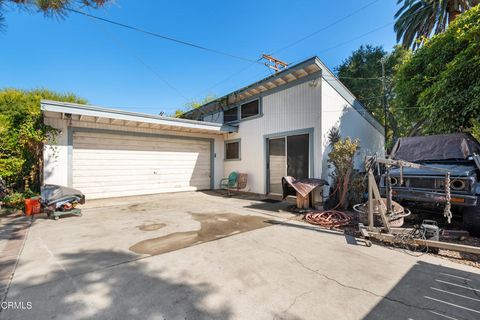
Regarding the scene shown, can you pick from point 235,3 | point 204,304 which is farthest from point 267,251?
point 235,3

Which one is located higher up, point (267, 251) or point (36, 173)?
point (36, 173)

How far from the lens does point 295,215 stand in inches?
201

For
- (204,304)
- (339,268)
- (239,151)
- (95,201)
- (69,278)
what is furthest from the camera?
(239,151)

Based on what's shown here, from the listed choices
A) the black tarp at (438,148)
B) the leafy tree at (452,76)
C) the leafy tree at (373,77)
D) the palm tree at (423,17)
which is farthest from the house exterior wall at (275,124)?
the leafy tree at (373,77)

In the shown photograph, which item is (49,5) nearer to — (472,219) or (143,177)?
(143,177)

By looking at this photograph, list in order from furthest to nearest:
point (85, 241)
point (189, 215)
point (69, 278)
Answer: point (189, 215), point (85, 241), point (69, 278)

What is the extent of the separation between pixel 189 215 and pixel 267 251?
2609 millimetres

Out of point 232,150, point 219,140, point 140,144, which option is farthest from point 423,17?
point 140,144

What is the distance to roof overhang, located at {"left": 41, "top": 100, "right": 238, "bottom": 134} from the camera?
548 cm

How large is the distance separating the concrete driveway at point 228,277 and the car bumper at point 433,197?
1080 millimetres

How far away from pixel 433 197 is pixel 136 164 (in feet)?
27.0

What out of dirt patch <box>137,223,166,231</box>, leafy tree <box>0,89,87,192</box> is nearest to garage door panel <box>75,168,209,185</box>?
leafy tree <box>0,89,87,192</box>

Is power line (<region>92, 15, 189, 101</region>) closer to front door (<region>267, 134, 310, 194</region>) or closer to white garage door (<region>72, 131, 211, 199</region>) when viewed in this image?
white garage door (<region>72, 131, 211, 199</region>)

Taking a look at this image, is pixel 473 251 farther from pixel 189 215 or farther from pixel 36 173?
pixel 36 173
